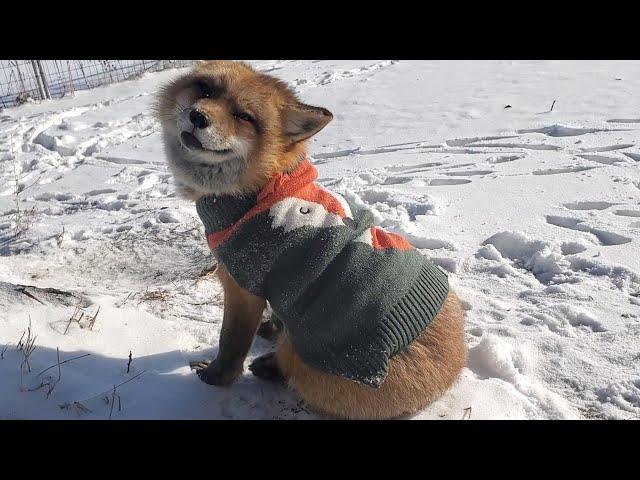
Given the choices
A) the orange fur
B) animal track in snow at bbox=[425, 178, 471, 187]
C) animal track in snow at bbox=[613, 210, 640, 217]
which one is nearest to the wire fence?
animal track in snow at bbox=[425, 178, 471, 187]

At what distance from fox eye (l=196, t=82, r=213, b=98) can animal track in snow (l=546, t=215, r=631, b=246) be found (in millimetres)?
3211

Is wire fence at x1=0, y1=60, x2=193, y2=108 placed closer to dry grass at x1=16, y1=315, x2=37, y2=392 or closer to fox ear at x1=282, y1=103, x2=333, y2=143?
dry grass at x1=16, y1=315, x2=37, y2=392

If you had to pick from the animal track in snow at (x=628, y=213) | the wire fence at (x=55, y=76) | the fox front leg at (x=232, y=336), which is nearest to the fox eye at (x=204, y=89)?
the fox front leg at (x=232, y=336)

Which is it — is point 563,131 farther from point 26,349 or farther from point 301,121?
point 26,349

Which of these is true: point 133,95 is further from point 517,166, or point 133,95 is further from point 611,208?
point 611,208

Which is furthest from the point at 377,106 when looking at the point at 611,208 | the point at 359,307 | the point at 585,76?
the point at 359,307

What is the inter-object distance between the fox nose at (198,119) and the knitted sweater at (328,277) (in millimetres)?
455

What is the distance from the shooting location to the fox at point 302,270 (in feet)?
7.88

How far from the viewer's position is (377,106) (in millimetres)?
8594

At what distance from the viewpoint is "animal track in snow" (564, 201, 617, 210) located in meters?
4.59

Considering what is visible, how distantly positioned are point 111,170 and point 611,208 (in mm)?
6062

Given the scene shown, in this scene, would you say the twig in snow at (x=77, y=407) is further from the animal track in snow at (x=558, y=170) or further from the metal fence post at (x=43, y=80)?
the metal fence post at (x=43, y=80)

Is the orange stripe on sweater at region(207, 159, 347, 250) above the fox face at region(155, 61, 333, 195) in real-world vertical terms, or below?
below

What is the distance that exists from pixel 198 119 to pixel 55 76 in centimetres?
1191
